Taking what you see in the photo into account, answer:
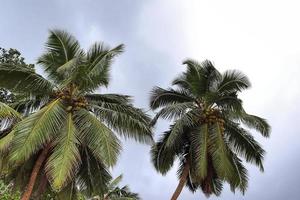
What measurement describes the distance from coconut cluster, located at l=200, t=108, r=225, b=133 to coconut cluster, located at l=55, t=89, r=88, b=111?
21.7 feet

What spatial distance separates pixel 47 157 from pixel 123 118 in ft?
11.0

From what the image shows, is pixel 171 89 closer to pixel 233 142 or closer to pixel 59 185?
pixel 233 142

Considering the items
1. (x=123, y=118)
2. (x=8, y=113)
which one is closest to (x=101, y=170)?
(x=123, y=118)

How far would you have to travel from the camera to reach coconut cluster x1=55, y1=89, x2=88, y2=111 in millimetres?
20875

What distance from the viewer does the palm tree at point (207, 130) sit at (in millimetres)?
24391

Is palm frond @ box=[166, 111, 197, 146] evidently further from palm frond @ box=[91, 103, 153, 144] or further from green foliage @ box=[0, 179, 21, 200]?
green foliage @ box=[0, 179, 21, 200]

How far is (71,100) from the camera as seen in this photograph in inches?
829

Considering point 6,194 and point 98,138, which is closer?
point 98,138

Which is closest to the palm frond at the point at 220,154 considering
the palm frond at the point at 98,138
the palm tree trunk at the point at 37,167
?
the palm frond at the point at 98,138

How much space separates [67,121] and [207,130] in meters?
7.50

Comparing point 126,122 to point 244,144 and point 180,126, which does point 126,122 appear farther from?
point 244,144

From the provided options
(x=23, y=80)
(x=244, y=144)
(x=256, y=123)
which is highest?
(x=256, y=123)

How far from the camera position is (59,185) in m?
17.9

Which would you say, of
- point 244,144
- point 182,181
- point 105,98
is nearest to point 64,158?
point 105,98
